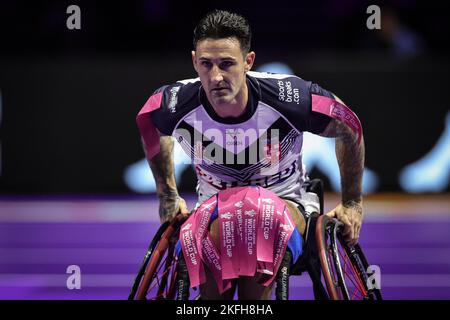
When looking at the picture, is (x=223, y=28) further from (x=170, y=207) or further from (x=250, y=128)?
(x=170, y=207)

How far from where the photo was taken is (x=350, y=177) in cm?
422

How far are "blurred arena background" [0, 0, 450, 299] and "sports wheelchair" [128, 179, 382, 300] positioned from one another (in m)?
4.84

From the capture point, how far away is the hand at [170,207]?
4359mm

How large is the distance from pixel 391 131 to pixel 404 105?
301 millimetres

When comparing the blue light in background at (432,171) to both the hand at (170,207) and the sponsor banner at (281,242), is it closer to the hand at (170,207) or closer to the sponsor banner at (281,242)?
the hand at (170,207)

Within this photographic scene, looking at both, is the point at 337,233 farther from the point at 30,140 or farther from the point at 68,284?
the point at 30,140

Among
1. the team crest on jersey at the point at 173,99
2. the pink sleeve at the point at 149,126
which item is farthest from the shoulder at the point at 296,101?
the pink sleeve at the point at 149,126

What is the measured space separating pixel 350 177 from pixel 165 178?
913mm

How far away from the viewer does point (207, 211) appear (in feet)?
12.3

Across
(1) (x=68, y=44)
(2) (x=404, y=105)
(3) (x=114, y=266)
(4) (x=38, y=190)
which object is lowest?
(3) (x=114, y=266)

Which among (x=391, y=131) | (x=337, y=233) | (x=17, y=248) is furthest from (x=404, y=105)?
(x=337, y=233)

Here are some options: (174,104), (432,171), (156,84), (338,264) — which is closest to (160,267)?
(174,104)

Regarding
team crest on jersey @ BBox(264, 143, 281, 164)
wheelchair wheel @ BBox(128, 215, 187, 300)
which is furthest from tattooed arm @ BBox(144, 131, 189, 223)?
team crest on jersey @ BBox(264, 143, 281, 164)

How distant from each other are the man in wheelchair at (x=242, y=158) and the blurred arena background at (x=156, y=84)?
15.5 ft
